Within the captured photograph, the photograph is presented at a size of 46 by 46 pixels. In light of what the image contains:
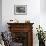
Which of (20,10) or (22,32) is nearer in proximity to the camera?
(22,32)

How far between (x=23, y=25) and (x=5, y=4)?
112 centimetres

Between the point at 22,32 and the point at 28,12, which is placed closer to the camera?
the point at 22,32

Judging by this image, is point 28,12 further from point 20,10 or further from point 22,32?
point 22,32

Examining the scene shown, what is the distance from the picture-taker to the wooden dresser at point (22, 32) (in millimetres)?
5479

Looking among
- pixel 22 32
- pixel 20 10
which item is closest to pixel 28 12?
pixel 20 10

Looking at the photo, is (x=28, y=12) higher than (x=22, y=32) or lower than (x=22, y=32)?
higher

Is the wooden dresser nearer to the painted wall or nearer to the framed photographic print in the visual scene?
the painted wall

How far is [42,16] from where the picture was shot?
19.8 ft

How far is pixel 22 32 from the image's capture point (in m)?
5.55

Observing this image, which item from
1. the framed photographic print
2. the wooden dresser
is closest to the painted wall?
the framed photographic print

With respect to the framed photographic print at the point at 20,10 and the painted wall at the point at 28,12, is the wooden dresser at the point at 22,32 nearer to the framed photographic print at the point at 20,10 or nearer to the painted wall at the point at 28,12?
the painted wall at the point at 28,12

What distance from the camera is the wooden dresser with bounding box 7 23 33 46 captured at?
216 inches

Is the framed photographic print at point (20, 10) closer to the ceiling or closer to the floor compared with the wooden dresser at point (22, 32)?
closer to the ceiling

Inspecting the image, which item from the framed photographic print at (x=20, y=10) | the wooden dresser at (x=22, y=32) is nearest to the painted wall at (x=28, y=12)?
the framed photographic print at (x=20, y=10)
